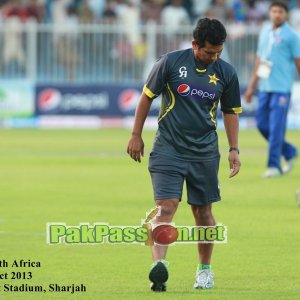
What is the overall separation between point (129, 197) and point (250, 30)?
702 inches

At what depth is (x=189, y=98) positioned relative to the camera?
9.41 metres

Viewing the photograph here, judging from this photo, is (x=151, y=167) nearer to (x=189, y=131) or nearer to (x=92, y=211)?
(x=189, y=131)

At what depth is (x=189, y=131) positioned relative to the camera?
949 cm

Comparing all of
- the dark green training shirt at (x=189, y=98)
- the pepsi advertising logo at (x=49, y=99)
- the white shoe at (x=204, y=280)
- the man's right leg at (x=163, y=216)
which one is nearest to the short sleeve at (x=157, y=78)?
the dark green training shirt at (x=189, y=98)

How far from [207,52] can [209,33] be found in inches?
6.1

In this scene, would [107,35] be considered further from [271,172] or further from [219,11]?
[271,172]

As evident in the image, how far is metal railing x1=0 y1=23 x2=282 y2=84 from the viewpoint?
108ft

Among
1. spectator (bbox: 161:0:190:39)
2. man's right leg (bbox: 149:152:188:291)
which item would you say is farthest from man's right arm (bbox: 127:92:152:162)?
spectator (bbox: 161:0:190:39)

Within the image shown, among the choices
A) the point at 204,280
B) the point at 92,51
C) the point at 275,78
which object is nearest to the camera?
the point at 204,280

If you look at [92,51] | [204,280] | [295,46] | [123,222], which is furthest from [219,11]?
[204,280]

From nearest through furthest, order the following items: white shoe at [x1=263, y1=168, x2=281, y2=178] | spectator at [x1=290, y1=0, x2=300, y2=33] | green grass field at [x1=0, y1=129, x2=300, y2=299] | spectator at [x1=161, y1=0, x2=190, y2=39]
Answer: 1. green grass field at [x1=0, y1=129, x2=300, y2=299]
2. white shoe at [x1=263, y1=168, x2=281, y2=178]
3. spectator at [x1=290, y1=0, x2=300, y2=33]
4. spectator at [x1=161, y1=0, x2=190, y2=39]

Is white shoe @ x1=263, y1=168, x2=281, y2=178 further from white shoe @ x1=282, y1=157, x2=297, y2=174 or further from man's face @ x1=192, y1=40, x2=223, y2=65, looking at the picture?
man's face @ x1=192, y1=40, x2=223, y2=65

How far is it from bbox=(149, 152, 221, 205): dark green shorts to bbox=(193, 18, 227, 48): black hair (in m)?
0.99

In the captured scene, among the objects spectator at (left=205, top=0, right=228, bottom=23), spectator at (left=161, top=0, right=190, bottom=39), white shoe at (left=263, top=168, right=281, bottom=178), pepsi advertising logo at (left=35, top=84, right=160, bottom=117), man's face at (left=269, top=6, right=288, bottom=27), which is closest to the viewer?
man's face at (left=269, top=6, right=288, bottom=27)
